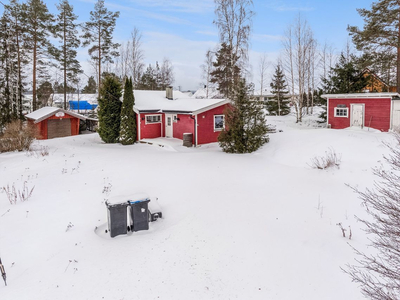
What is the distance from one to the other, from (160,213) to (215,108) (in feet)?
38.3

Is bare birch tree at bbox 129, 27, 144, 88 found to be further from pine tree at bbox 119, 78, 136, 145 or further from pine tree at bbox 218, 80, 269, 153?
pine tree at bbox 218, 80, 269, 153

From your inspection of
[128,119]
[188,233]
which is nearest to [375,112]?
[128,119]

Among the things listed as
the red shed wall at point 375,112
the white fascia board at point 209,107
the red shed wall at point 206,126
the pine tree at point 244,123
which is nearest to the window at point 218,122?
the red shed wall at point 206,126

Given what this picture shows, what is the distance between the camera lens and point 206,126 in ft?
55.0

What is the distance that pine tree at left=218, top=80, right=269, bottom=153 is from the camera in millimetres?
13250

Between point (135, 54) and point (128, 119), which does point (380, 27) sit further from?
point (135, 54)

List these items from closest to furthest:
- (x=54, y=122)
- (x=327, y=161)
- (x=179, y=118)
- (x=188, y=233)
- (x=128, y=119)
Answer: (x=188, y=233)
(x=327, y=161)
(x=128, y=119)
(x=179, y=118)
(x=54, y=122)

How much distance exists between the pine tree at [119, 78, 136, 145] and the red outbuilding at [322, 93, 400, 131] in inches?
552

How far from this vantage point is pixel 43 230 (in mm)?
5461

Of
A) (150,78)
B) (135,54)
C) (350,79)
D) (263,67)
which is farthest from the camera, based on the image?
(150,78)

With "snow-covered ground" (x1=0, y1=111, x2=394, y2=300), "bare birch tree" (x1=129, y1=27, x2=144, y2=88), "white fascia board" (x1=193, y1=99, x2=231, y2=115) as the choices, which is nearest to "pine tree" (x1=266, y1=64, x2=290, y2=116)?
"bare birch tree" (x1=129, y1=27, x2=144, y2=88)

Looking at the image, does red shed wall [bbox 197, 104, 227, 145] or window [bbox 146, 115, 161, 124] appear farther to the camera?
window [bbox 146, 115, 161, 124]

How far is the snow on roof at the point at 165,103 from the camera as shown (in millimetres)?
16594

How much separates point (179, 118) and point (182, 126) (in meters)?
0.61
